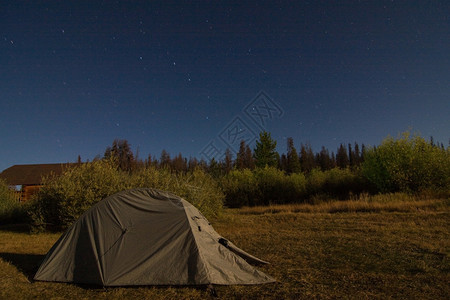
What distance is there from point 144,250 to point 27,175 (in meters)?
33.1

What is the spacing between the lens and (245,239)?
997 cm

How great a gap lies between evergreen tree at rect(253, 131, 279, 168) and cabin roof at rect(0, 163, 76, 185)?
93.9 feet

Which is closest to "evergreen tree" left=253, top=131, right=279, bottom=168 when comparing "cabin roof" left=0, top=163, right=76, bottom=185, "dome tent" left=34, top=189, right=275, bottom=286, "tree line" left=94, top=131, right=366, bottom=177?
"tree line" left=94, top=131, right=366, bottom=177

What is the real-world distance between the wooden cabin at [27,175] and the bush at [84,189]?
17.2 metres

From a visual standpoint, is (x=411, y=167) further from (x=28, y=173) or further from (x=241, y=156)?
(x=241, y=156)

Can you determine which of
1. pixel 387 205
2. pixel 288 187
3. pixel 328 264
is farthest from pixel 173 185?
pixel 288 187

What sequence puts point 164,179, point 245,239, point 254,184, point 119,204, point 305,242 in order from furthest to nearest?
A: 1. point 254,184
2. point 164,179
3. point 245,239
4. point 305,242
5. point 119,204

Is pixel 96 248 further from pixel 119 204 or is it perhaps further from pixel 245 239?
pixel 245 239

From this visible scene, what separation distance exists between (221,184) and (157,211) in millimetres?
25064

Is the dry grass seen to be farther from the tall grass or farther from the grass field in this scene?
the tall grass

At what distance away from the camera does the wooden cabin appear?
28766 millimetres

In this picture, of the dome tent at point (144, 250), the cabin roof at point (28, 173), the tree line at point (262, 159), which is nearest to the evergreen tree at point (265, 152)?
the tree line at point (262, 159)

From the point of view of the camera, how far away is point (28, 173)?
31.1m

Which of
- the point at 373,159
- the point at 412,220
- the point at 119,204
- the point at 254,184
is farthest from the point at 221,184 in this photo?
the point at 119,204
